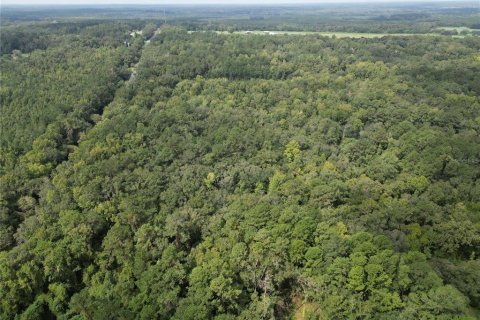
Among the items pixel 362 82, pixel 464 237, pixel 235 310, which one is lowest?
pixel 235 310

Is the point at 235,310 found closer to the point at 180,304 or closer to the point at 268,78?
the point at 180,304

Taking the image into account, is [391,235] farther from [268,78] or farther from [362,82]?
[268,78]

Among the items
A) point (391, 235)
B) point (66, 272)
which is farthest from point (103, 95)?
point (391, 235)

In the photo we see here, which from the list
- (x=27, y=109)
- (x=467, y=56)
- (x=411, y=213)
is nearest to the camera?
(x=411, y=213)

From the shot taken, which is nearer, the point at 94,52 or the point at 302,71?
the point at 302,71

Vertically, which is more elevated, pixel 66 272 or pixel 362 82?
pixel 362 82

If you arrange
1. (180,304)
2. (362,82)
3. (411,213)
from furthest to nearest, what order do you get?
(362,82) → (411,213) → (180,304)

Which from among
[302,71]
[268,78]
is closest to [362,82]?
[302,71]
